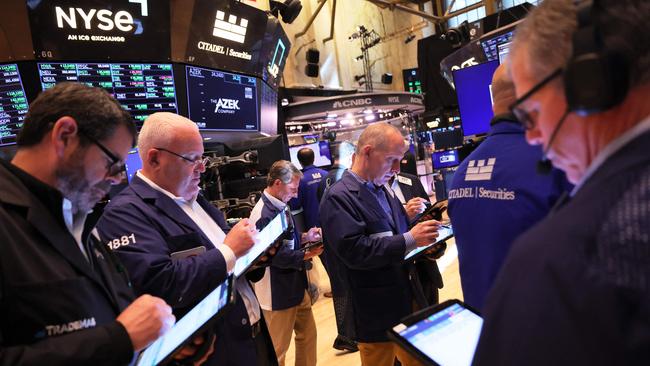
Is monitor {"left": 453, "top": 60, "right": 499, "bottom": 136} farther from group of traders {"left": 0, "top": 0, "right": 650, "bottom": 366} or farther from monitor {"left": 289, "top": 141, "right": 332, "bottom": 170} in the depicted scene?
monitor {"left": 289, "top": 141, "right": 332, "bottom": 170}

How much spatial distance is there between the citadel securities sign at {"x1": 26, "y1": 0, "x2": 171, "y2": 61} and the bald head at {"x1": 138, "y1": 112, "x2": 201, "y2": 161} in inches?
83.0

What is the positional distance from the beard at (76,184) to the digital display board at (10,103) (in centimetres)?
256

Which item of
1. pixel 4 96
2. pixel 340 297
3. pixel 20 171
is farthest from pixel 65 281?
pixel 4 96

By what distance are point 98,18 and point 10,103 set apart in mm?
943

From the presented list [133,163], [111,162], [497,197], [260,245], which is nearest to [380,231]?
[260,245]

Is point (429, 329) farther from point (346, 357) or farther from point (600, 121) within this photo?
point (346, 357)

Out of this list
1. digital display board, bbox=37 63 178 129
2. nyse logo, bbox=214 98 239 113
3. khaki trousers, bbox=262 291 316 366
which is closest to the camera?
khaki trousers, bbox=262 291 316 366

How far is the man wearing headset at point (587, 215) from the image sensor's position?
456 mm

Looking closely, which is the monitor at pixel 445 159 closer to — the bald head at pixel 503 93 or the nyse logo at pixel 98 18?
the nyse logo at pixel 98 18

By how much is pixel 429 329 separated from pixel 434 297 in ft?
6.05

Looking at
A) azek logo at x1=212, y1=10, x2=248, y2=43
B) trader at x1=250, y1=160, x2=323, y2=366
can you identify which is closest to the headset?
trader at x1=250, y1=160, x2=323, y2=366

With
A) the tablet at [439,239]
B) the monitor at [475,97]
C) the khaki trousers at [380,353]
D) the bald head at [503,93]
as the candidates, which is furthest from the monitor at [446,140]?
the bald head at [503,93]

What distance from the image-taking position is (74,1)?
3307 millimetres

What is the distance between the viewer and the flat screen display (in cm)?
105
